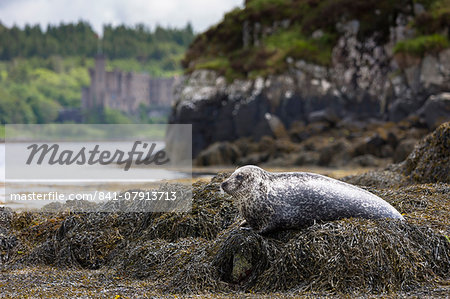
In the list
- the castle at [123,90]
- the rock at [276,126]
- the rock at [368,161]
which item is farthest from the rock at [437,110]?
the castle at [123,90]

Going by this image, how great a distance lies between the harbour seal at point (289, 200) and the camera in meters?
5.00

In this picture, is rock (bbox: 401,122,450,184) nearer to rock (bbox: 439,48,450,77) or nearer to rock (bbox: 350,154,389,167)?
rock (bbox: 350,154,389,167)

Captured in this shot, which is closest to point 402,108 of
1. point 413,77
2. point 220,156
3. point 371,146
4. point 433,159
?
point 413,77

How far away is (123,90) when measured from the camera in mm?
118188

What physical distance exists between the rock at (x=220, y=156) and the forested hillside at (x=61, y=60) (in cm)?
6847

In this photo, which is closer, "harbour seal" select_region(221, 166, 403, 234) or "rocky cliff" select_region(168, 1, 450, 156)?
"harbour seal" select_region(221, 166, 403, 234)

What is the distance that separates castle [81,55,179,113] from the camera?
370ft

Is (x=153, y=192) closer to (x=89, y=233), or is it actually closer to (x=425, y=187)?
(x=89, y=233)

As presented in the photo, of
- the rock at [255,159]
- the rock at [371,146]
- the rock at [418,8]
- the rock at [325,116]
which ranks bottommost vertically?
the rock at [255,159]

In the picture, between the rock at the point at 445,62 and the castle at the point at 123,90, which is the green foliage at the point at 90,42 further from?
the rock at the point at 445,62

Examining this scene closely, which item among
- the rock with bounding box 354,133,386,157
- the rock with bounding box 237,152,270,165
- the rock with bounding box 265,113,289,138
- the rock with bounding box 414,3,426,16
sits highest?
the rock with bounding box 414,3,426,16

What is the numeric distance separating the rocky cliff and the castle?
83315 millimetres

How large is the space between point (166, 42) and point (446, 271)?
428 ft

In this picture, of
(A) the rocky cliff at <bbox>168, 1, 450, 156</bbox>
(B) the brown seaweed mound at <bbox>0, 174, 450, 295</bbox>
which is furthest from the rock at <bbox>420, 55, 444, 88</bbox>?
(B) the brown seaweed mound at <bbox>0, 174, 450, 295</bbox>
